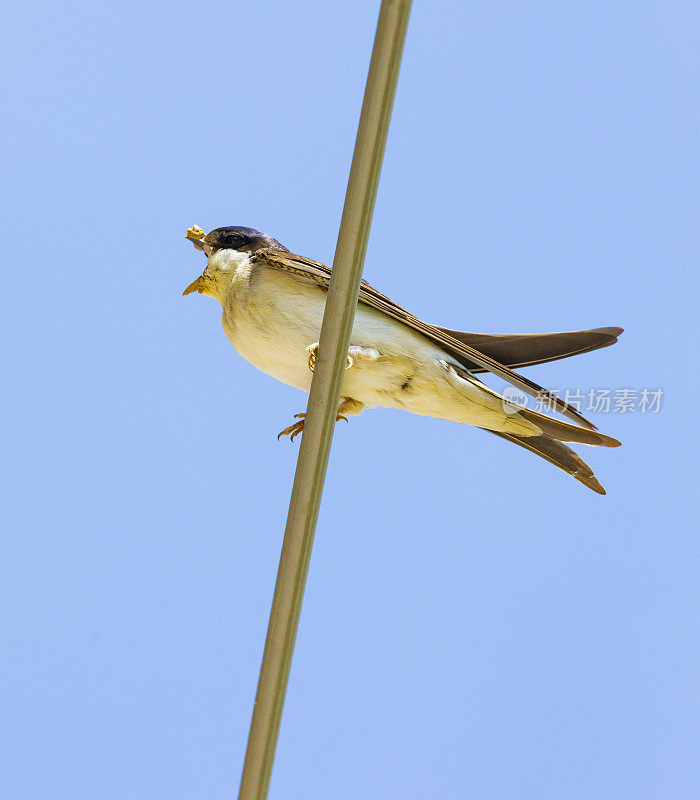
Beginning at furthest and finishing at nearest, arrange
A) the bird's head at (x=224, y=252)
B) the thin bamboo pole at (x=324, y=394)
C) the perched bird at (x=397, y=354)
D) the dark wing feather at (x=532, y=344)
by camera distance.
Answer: the bird's head at (x=224, y=252), the perched bird at (x=397, y=354), the dark wing feather at (x=532, y=344), the thin bamboo pole at (x=324, y=394)

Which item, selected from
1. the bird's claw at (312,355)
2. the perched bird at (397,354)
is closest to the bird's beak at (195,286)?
the perched bird at (397,354)

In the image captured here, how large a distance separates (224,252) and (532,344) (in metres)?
1.30

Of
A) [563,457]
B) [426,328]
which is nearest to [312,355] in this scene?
[426,328]

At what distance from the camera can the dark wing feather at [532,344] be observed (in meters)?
3.17

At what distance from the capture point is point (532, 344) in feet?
10.9

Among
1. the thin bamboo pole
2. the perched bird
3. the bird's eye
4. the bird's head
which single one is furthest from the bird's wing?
the thin bamboo pole

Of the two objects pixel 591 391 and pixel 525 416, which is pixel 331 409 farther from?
pixel 591 391

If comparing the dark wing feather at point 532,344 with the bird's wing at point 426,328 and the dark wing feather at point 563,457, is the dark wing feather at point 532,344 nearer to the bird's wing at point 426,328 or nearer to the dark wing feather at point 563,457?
the bird's wing at point 426,328

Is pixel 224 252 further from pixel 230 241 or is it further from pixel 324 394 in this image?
pixel 324 394

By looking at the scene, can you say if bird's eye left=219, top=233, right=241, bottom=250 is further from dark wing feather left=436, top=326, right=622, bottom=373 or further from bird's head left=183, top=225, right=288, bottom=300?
dark wing feather left=436, top=326, right=622, bottom=373

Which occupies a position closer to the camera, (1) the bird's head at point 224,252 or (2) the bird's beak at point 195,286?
(1) the bird's head at point 224,252

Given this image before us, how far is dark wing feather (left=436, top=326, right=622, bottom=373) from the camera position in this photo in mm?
3174

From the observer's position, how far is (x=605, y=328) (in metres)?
3.14

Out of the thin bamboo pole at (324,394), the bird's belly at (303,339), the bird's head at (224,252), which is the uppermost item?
the bird's head at (224,252)
